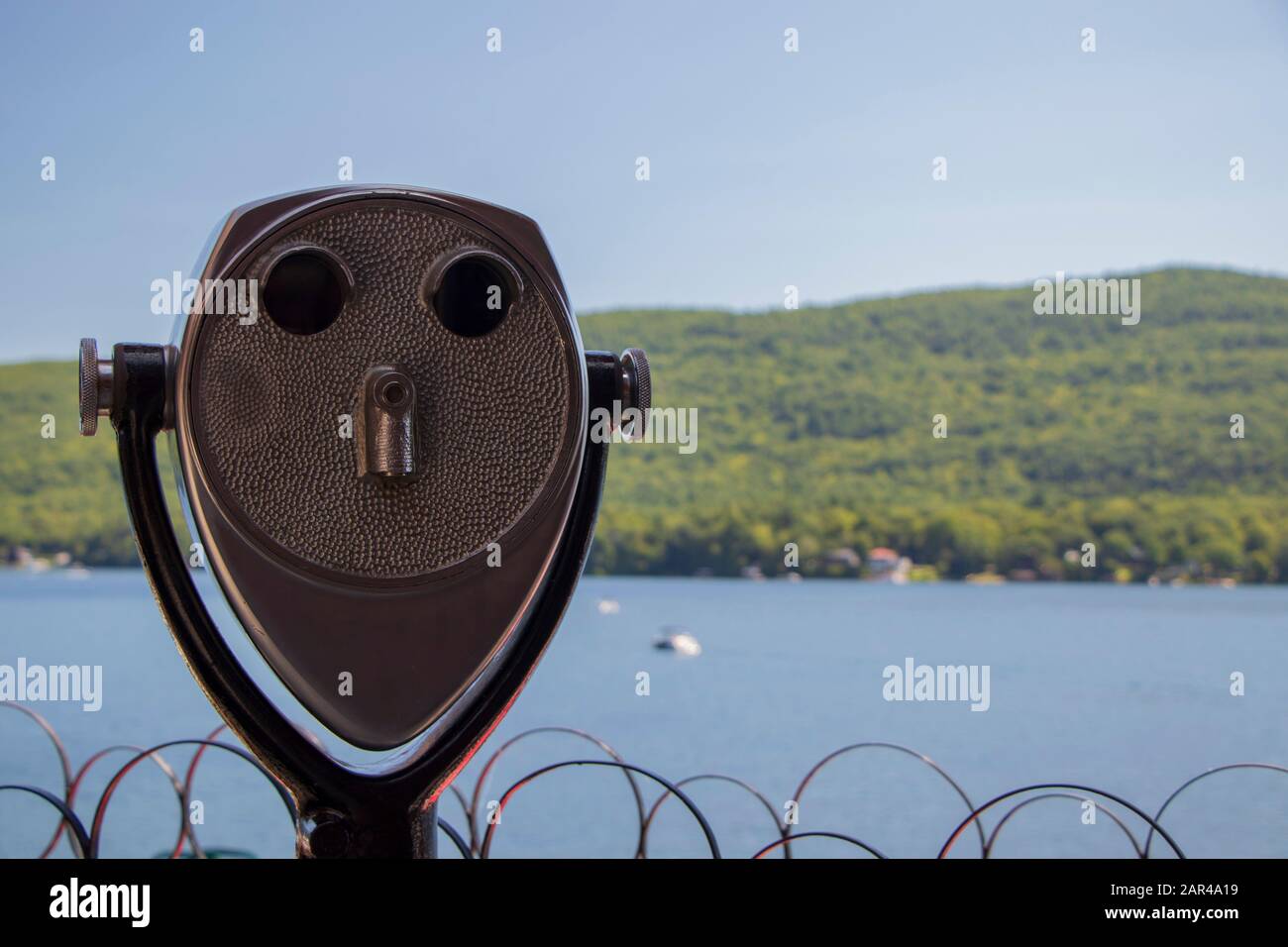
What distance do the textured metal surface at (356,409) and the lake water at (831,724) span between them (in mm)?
9175

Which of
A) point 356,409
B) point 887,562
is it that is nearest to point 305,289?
point 356,409

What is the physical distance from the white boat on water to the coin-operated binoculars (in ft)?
139

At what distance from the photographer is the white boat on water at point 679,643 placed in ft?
142

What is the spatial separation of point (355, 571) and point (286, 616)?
59 millimetres

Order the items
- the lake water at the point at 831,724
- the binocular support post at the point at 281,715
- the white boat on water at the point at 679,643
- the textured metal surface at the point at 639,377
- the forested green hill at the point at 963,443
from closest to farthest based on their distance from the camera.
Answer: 1. the binocular support post at the point at 281,715
2. the textured metal surface at the point at 639,377
3. the lake water at the point at 831,724
4. the forested green hill at the point at 963,443
5. the white boat on water at the point at 679,643

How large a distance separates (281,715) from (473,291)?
340 mm

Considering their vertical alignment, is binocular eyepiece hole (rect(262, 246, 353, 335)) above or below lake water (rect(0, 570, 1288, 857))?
above

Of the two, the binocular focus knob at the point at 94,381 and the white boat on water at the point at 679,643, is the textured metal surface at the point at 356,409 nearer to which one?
the binocular focus knob at the point at 94,381

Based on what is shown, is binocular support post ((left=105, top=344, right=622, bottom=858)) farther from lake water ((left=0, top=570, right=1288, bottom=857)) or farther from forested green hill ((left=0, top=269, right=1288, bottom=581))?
forested green hill ((left=0, top=269, right=1288, bottom=581))

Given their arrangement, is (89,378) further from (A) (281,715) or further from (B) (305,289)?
(A) (281,715)

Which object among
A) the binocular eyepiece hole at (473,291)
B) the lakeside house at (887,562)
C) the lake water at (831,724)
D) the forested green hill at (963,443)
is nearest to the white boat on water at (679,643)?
the lake water at (831,724)

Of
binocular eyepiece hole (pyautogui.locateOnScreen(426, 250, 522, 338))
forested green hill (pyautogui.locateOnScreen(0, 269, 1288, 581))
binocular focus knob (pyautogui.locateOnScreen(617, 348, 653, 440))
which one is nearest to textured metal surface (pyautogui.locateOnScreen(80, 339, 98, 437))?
binocular eyepiece hole (pyautogui.locateOnScreen(426, 250, 522, 338))

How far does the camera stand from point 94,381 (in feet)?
3.34

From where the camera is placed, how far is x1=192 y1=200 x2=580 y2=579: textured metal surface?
39.0 inches
